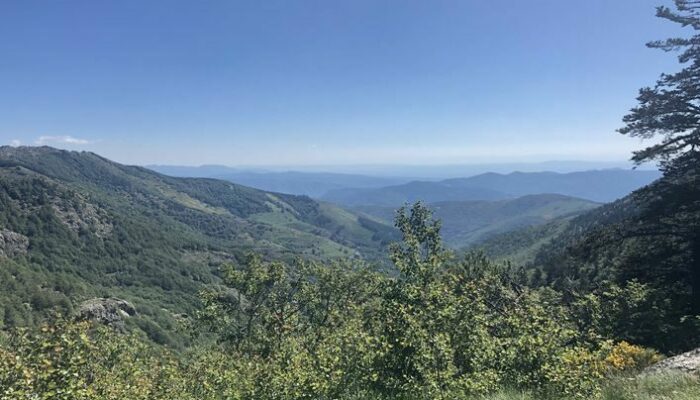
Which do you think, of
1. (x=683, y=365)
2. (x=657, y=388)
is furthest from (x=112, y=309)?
(x=657, y=388)

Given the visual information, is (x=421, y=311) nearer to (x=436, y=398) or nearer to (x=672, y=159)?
(x=436, y=398)

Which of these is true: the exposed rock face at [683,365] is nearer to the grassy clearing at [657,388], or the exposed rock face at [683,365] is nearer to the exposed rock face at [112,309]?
the grassy clearing at [657,388]

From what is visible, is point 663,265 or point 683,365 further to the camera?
point 663,265

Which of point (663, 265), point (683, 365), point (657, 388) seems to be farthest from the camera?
point (663, 265)

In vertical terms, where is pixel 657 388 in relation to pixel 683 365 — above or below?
above

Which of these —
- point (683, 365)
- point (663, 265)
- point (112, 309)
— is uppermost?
point (683, 365)

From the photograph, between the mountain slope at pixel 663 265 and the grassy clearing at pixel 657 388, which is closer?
the grassy clearing at pixel 657 388

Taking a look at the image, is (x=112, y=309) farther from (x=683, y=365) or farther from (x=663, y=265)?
(x=683, y=365)

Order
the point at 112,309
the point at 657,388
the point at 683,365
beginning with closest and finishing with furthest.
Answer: the point at 657,388
the point at 683,365
the point at 112,309

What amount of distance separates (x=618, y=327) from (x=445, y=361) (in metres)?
17.0

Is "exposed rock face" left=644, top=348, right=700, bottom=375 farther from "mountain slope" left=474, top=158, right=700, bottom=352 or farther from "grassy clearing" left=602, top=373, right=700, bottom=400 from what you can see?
"mountain slope" left=474, top=158, right=700, bottom=352

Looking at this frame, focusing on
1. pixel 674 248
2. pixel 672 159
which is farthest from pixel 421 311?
pixel 672 159

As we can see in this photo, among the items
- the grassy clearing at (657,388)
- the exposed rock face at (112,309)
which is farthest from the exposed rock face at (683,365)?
the exposed rock face at (112,309)

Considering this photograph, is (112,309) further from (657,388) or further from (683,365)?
(657,388)
